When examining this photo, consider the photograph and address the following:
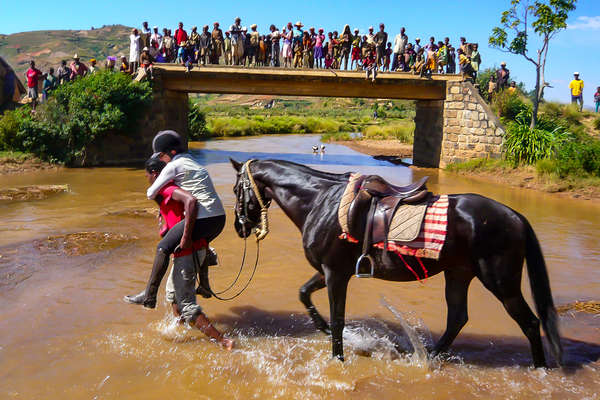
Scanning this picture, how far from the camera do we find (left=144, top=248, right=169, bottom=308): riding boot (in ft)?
15.1

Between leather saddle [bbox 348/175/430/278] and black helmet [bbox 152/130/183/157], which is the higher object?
black helmet [bbox 152/130/183/157]

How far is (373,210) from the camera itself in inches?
169

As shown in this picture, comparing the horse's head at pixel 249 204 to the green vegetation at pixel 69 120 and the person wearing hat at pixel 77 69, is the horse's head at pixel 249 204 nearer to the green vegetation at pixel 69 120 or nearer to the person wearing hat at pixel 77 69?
the green vegetation at pixel 69 120

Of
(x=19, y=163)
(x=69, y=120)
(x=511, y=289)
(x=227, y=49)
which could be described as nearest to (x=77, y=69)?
(x=69, y=120)

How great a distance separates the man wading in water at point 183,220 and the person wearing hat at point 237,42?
17.4 metres

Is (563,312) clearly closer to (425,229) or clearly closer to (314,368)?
(425,229)

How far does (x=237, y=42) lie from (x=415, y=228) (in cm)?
1857

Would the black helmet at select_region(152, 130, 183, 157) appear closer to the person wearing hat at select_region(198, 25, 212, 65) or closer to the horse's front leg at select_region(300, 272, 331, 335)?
the horse's front leg at select_region(300, 272, 331, 335)

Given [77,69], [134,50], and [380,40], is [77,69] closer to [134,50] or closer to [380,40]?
[134,50]

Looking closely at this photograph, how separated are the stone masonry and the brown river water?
11931mm

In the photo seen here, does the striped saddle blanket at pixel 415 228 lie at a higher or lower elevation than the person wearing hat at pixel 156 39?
lower

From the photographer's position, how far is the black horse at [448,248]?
4160mm

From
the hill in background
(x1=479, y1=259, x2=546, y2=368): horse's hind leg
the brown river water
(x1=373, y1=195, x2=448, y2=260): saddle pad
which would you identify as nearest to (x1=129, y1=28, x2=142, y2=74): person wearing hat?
the brown river water

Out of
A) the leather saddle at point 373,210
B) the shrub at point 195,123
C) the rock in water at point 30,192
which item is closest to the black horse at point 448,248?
the leather saddle at point 373,210
